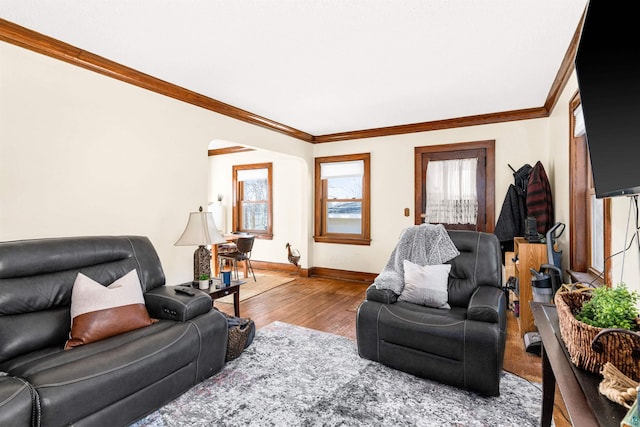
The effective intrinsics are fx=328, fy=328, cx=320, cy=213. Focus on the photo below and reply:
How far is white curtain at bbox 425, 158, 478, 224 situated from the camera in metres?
4.61

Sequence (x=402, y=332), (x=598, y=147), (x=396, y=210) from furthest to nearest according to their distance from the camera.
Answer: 1. (x=396, y=210)
2. (x=402, y=332)
3. (x=598, y=147)

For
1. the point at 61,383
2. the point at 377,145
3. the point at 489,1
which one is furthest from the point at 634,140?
the point at 377,145

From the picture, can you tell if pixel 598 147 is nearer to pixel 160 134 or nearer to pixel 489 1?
pixel 489 1

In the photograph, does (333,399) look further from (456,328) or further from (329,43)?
(329,43)

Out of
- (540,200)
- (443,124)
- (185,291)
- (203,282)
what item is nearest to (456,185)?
(443,124)

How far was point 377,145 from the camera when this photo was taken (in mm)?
5293

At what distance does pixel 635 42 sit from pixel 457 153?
3.92 metres

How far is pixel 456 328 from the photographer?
2.18 metres

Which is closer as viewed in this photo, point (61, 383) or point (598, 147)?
point (598, 147)

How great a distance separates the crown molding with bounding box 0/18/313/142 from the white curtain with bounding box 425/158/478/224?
2828mm

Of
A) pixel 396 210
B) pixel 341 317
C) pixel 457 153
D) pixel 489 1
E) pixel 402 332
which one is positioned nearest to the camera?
pixel 489 1

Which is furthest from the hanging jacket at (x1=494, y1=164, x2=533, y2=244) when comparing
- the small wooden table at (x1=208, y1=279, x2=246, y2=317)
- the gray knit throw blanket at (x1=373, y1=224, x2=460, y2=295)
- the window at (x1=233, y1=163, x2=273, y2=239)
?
the window at (x1=233, y1=163, x2=273, y2=239)

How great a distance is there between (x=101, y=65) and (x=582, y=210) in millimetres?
4283

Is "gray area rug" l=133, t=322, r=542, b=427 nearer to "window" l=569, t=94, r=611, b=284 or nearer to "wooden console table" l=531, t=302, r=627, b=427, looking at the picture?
"wooden console table" l=531, t=302, r=627, b=427
